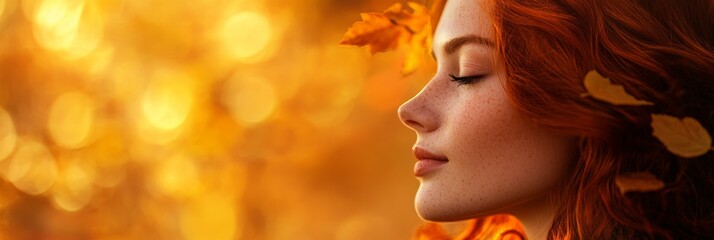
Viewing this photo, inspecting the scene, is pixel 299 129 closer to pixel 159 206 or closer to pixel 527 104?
pixel 159 206

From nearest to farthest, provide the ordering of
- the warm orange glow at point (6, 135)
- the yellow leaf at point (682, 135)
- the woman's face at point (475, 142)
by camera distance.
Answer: the yellow leaf at point (682, 135) < the woman's face at point (475, 142) < the warm orange glow at point (6, 135)

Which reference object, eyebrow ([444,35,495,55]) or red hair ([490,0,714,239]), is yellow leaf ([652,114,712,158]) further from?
eyebrow ([444,35,495,55])

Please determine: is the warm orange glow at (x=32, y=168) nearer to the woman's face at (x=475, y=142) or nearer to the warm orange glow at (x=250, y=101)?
the warm orange glow at (x=250, y=101)

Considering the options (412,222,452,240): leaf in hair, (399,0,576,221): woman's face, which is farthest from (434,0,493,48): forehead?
(412,222,452,240): leaf in hair

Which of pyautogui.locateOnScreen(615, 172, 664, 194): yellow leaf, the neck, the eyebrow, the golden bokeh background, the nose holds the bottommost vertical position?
pyautogui.locateOnScreen(615, 172, 664, 194): yellow leaf

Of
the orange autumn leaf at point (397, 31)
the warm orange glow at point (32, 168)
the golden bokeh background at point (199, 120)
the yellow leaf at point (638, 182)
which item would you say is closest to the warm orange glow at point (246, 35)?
the golden bokeh background at point (199, 120)

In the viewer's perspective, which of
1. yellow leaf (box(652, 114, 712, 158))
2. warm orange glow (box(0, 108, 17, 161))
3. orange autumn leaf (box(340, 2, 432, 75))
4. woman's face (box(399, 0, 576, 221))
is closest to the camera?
yellow leaf (box(652, 114, 712, 158))

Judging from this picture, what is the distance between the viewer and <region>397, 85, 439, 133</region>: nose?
1.50 meters

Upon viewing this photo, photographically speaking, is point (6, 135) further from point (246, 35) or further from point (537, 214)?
point (537, 214)

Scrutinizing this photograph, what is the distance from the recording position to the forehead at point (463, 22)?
4.97ft

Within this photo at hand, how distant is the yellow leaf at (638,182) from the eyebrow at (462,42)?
28cm

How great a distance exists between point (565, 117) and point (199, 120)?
218 cm

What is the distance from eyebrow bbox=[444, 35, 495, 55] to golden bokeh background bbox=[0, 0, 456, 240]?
1.71 meters

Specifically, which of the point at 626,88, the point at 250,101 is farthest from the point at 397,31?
the point at 250,101
